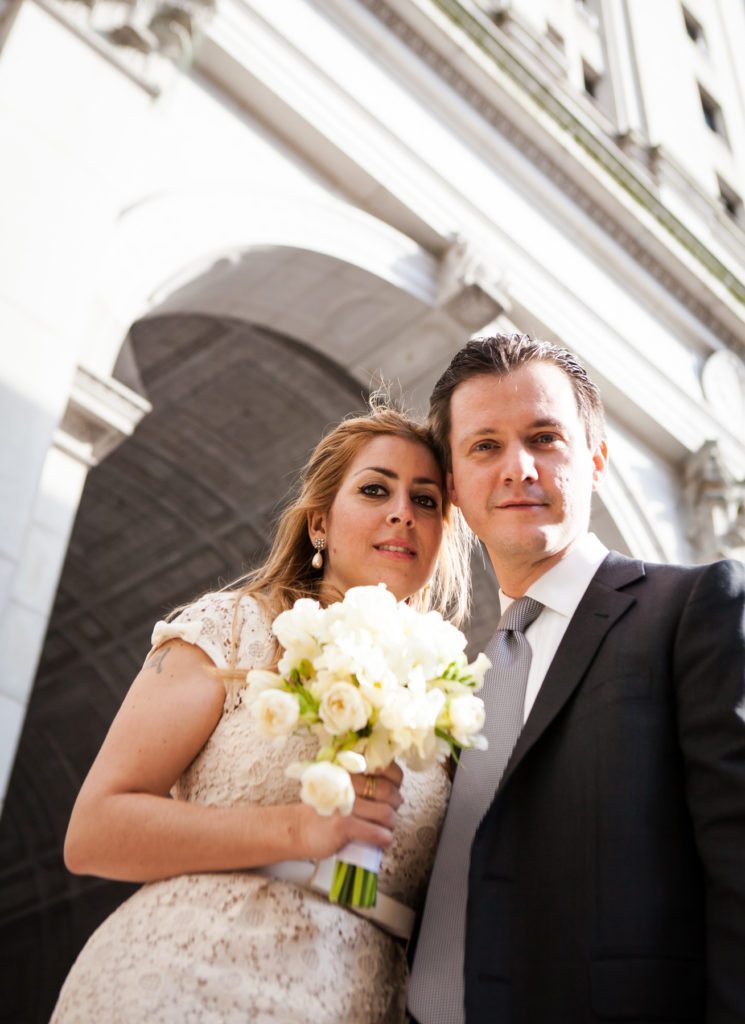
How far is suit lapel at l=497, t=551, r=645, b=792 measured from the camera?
279cm

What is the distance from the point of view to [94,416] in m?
7.33

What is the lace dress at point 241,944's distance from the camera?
8.21 feet

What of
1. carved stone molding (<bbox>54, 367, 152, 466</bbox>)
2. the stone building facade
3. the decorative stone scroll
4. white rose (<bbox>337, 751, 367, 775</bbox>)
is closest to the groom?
white rose (<bbox>337, 751, 367, 775</bbox>)

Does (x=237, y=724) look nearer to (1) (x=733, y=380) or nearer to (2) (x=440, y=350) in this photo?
(2) (x=440, y=350)

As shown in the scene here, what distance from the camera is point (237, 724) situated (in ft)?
9.53

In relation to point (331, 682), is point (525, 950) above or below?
below

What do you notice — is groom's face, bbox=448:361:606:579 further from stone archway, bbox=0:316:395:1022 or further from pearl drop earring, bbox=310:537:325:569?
stone archway, bbox=0:316:395:1022

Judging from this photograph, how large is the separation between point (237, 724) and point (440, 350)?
26.9 feet

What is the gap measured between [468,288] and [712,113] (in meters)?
13.7

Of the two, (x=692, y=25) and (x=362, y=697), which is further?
(x=692, y=25)

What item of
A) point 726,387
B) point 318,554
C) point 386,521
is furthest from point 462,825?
point 726,387

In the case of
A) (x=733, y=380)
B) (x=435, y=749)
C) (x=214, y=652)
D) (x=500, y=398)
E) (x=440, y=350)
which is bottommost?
(x=435, y=749)

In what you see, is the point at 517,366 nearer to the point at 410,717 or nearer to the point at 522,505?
the point at 522,505

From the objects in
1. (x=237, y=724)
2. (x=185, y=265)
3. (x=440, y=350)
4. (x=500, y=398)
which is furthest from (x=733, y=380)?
(x=237, y=724)
